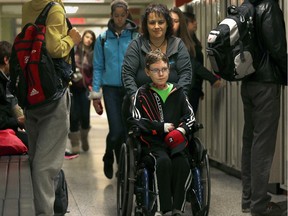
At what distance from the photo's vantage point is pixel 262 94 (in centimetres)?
504

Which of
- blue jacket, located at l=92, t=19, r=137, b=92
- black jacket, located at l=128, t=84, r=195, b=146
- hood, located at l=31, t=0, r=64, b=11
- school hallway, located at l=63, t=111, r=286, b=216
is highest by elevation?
hood, located at l=31, t=0, r=64, b=11

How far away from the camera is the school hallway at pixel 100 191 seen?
5.54m

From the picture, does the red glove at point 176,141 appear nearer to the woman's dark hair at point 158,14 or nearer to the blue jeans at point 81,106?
the woman's dark hair at point 158,14

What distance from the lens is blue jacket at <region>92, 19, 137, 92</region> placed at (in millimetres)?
6602

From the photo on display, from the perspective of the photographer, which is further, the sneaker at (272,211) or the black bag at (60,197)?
the sneaker at (272,211)

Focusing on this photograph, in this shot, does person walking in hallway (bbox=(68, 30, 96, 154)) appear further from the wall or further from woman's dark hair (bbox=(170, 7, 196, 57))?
woman's dark hair (bbox=(170, 7, 196, 57))

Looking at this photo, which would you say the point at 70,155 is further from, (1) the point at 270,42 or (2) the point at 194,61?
(1) the point at 270,42

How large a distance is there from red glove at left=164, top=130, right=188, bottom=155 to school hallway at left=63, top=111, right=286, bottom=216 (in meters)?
0.88

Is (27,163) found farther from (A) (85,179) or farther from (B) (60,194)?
(A) (85,179)

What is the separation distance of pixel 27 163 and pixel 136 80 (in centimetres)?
111

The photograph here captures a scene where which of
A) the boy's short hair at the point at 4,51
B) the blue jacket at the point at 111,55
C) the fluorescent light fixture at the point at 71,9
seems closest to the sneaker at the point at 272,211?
the blue jacket at the point at 111,55

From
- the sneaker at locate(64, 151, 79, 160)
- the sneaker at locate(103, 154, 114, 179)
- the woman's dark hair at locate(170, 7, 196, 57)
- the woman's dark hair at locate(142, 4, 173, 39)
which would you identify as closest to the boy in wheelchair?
the woman's dark hair at locate(142, 4, 173, 39)

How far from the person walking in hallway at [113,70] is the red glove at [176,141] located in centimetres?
175

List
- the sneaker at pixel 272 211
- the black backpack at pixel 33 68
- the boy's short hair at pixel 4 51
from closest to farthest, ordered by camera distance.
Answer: the black backpack at pixel 33 68 < the sneaker at pixel 272 211 < the boy's short hair at pixel 4 51
